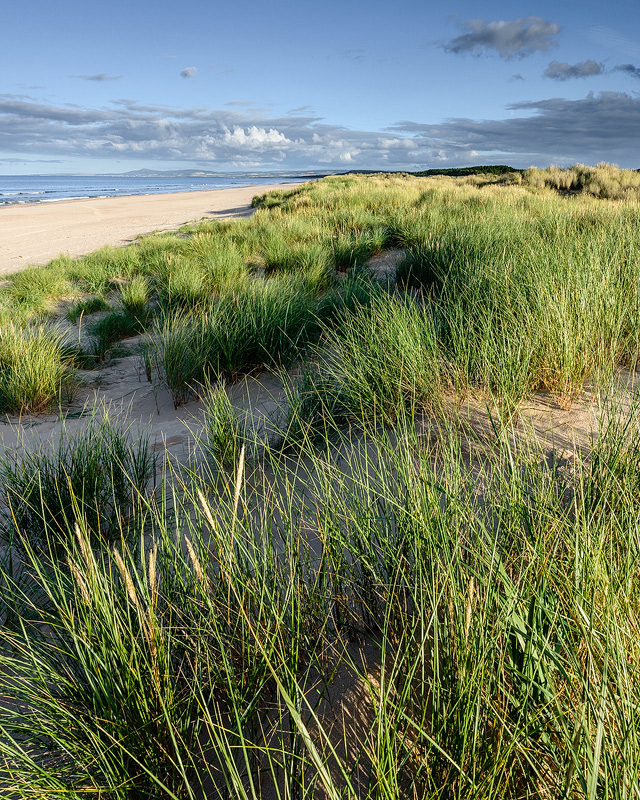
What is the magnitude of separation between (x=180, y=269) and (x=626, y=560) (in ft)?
18.5

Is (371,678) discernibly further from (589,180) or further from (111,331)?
(589,180)

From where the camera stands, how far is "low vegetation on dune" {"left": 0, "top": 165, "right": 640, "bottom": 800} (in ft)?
3.00

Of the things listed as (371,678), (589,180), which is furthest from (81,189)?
(371,678)

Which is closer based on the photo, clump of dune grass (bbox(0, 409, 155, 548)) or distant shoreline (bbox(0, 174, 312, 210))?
clump of dune grass (bbox(0, 409, 155, 548))

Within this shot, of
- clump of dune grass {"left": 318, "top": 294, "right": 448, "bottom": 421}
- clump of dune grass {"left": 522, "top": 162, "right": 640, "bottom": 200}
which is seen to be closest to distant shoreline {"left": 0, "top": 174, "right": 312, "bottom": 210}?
clump of dune grass {"left": 522, "top": 162, "right": 640, "bottom": 200}

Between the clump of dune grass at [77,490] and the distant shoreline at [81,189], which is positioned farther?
the distant shoreline at [81,189]

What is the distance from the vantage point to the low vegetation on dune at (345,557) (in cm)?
91

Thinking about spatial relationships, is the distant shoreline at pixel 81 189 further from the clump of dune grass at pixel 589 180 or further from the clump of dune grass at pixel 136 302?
the clump of dune grass at pixel 136 302

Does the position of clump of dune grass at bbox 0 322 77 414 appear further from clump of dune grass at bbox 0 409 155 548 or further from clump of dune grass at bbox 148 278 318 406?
clump of dune grass at bbox 0 409 155 548

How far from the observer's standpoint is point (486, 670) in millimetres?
963

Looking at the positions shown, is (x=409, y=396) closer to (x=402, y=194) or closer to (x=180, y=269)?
(x=180, y=269)

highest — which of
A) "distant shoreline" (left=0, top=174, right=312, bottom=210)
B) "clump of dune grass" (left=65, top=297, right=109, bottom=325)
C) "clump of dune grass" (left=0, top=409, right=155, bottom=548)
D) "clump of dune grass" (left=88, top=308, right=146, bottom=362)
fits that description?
"distant shoreline" (left=0, top=174, right=312, bottom=210)

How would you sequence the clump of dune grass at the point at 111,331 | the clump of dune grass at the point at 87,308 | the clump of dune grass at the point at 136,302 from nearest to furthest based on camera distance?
the clump of dune grass at the point at 111,331 < the clump of dune grass at the point at 136,302 < the clump of dune grass at the point at 87,308

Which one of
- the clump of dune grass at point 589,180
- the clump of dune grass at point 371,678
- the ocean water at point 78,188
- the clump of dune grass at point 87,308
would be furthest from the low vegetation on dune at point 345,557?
the ocean water at point 78,188
